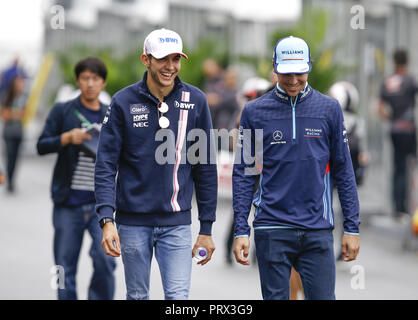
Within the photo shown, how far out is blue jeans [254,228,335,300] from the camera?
4660 millimetres

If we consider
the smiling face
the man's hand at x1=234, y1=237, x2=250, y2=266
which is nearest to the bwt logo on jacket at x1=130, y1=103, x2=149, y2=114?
the smiling face

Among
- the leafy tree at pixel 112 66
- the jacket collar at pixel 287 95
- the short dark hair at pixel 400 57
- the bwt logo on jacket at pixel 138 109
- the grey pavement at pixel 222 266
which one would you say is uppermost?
the leafy tree at pixel 112 66

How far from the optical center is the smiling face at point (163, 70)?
4.85 metres

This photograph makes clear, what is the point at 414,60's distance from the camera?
1293 cm

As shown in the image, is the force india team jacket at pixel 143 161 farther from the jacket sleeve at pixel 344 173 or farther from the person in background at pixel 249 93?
the person in background at pixel 249 93

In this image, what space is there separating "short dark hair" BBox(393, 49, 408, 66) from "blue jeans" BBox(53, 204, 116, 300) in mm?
6429

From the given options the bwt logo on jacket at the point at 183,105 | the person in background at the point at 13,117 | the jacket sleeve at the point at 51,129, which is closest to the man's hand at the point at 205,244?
the bwt logo on jacket at the point at 183,105

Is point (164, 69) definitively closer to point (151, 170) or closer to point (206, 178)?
point (151, 170)

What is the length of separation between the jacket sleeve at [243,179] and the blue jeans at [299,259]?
4.8 inches

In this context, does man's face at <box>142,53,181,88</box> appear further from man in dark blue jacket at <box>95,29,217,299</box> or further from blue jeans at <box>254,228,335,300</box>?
blue jeans at <box>254,228,335,300</box>

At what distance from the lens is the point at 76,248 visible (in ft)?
20.9

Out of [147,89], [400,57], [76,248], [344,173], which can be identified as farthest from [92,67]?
[400,57]

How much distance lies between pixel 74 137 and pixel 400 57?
6.49 m
